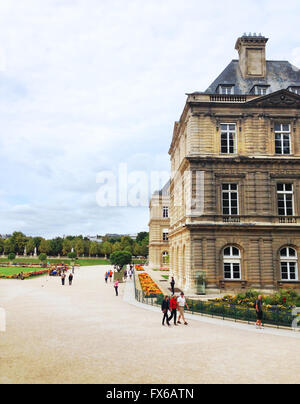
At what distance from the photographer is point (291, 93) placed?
30344 mm

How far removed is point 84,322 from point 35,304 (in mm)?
7676

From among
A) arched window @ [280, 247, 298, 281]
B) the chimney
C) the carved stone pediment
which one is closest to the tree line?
the chimney

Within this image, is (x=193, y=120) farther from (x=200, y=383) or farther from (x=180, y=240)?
(x=200, y=383)

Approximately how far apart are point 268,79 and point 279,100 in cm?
456

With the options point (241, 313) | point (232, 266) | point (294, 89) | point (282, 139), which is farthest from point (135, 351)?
point (294, 89)

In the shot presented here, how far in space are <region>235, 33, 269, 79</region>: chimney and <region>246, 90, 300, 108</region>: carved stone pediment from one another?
4538 millimetres

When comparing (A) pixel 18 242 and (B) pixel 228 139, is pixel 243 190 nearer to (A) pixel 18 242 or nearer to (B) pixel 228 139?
(B) pixel 228 139

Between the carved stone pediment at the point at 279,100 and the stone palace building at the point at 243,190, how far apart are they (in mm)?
85

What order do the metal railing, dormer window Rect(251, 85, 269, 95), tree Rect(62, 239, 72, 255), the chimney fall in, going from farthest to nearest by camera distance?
1. tree Rect(62, 239, 72, 255)
2. the chimney
3. dormer window Rect(251, 85, 269, 95)
4. the metal railing

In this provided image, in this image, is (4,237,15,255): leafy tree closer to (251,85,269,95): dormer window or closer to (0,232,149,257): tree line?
(0,232,149,257): tree line

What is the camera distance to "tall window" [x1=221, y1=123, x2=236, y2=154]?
30.5 m

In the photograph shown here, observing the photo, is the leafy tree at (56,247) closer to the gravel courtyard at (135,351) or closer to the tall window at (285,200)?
the tall window at (285,200)

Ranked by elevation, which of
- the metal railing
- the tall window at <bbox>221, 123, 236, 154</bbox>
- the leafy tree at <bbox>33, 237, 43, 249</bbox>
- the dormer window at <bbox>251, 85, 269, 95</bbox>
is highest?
the dormer window at <bbox>251, 85, 269, 95</bbox>

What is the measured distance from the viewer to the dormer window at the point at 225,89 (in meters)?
32.2
